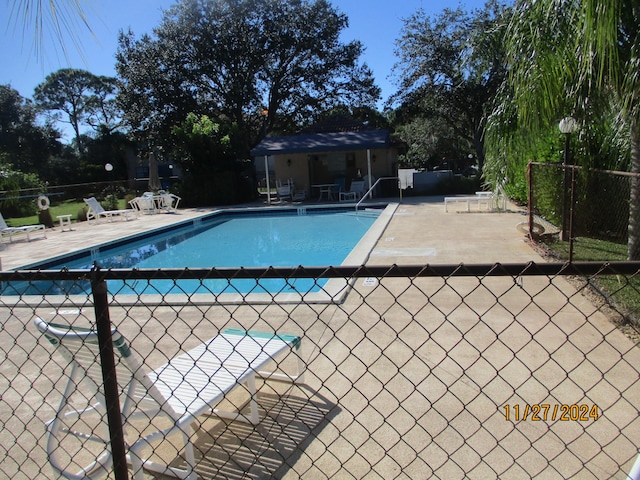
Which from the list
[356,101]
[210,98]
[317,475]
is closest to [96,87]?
[210,98]

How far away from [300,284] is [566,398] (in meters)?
5.42

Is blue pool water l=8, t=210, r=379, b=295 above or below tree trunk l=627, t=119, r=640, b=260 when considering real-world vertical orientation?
below

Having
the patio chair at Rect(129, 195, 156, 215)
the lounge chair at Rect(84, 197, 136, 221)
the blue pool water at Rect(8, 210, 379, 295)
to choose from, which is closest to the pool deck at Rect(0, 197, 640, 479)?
the blue pool water at Rect(8, 210, 379, 295)

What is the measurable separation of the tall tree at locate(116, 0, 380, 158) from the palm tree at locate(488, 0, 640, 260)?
19.4m

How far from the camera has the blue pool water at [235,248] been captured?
31.6ft

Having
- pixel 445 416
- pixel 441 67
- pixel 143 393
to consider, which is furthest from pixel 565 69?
pixel 441 67

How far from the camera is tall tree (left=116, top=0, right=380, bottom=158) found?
25.6 metres

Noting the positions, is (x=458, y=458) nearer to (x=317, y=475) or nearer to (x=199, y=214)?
(x=317, y=475)

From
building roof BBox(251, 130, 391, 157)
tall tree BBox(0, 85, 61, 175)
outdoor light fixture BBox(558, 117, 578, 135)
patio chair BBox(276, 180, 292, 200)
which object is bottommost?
patio chair BBox(276, 180, 292, 200)

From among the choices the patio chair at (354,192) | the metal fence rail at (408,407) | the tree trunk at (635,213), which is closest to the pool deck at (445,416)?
the metal fence rail at (408,407)

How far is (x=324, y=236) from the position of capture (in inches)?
557

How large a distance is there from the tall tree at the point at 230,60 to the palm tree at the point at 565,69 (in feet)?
63.7

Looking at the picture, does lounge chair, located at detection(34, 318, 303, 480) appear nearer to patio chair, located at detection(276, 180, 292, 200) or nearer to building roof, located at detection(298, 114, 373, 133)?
patio chair, located at detection(276, 180, 292, 200)
